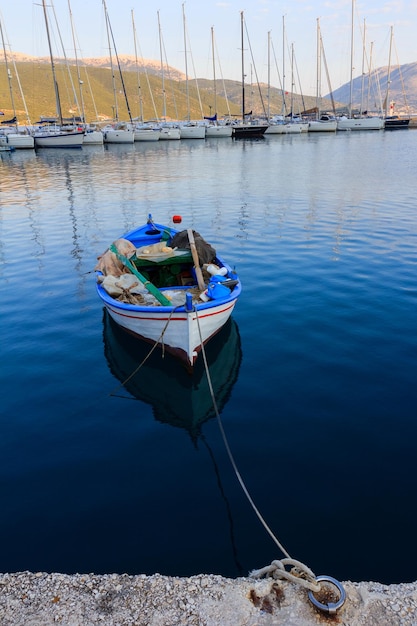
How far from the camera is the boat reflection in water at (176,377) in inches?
379

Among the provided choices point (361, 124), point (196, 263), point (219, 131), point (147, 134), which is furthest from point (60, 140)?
point (196, 263)

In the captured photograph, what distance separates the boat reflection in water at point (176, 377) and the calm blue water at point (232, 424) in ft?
0.16

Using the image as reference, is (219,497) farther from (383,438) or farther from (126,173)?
(126,173)

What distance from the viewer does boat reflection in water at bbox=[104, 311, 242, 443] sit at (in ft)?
31.6

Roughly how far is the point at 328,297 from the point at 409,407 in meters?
6.33

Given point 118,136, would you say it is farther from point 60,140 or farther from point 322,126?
point 322,126

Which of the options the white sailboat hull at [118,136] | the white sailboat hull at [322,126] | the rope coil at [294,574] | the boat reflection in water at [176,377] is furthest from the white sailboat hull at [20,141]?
the rope coil at [294,574]

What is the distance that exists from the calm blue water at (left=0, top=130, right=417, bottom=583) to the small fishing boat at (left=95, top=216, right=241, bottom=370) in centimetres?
103

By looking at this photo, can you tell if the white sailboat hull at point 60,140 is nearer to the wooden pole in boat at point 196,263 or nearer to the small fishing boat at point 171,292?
the small fishing boat at point 171,292

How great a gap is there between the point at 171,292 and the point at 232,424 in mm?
5128

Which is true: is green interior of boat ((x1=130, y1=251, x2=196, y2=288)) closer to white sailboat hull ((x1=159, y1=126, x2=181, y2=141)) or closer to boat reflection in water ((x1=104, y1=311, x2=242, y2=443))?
boat reflection in water ((x1=104, y1=311, x2=242, y2=443))

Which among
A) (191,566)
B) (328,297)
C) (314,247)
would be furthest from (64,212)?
(191,566)

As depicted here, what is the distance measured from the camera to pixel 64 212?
30000 millimetres

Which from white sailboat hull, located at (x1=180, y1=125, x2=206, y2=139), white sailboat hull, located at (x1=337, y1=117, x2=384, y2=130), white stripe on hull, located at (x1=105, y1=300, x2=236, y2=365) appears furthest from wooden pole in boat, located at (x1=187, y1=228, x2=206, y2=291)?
white sailboat hull, located at (x1=337, y1=117, x2=384, y2=130)
